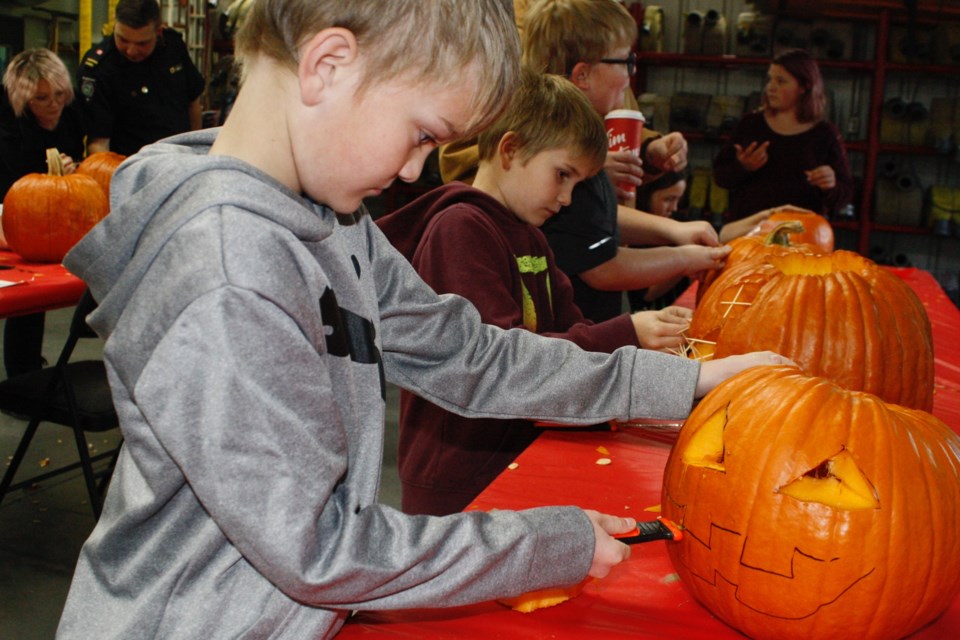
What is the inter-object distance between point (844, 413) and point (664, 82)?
283 inches

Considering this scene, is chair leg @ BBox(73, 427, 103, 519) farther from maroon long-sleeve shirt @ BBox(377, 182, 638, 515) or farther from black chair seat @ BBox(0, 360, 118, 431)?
maroon long-sleeve shirt @ BBox(377, 182, 638, 515)

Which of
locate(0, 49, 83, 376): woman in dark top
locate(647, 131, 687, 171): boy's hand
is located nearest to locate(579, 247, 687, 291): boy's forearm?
locate(647, 131, 687, 171): boy's hand

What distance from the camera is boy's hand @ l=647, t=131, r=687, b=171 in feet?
9.71

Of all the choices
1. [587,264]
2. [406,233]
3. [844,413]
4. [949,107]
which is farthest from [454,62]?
[949,107]

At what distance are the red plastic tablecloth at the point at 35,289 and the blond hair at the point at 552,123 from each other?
1313 mm

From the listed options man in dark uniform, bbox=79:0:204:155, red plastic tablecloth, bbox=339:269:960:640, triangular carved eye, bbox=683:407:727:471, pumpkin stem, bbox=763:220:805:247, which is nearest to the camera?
red plastic tablecloth, bbox=339:269:960:640

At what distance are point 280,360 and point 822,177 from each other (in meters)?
4.07

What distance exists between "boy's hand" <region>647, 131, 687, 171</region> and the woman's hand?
4.95ft

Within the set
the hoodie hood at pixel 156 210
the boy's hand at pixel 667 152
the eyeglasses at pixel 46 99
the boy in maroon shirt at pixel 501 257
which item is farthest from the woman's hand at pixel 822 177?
the hoodie hood at pixel 156 210

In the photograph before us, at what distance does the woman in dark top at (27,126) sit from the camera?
3910 mm

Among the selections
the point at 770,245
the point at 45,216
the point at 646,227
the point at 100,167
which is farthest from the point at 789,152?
the point at 45,216

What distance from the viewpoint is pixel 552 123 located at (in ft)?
Result: 6.04

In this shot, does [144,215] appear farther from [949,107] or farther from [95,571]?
[949,107]

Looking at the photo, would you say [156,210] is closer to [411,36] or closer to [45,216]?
[411,36]
